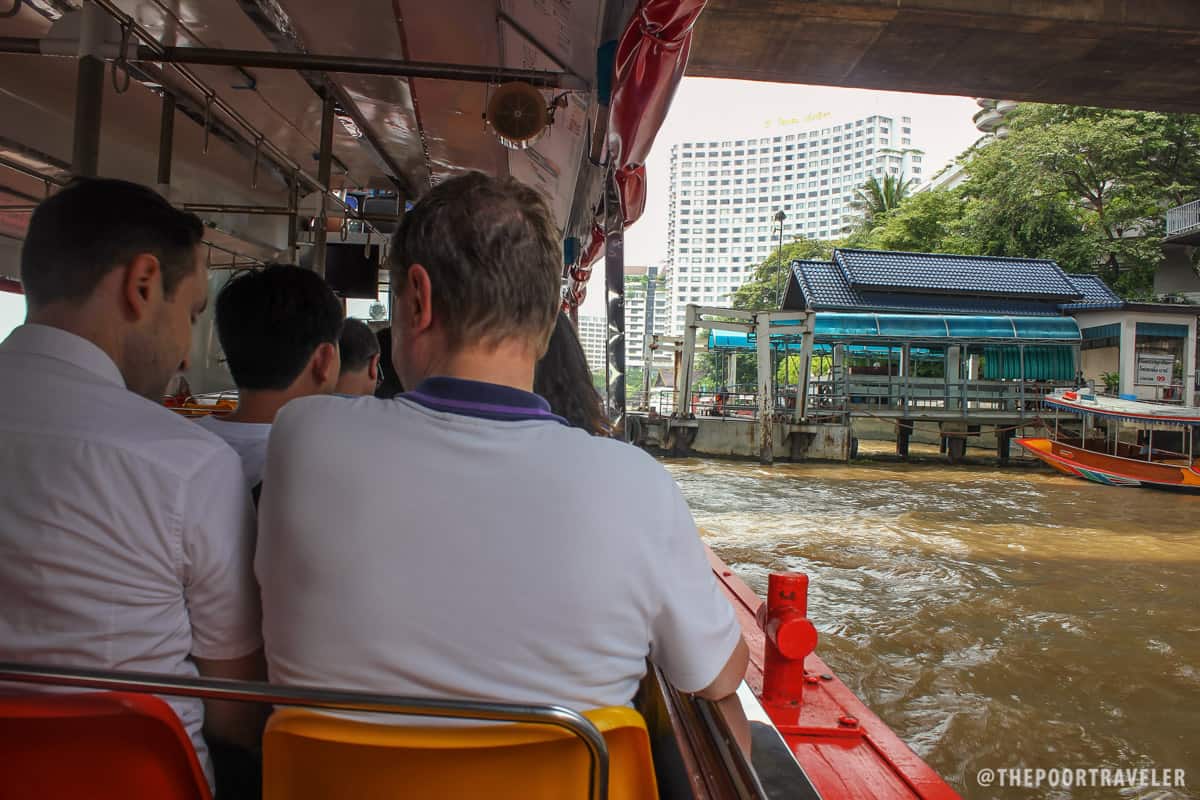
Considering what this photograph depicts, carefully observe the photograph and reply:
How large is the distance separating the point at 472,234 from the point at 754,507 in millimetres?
9549

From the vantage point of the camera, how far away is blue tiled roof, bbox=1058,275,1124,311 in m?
18.1

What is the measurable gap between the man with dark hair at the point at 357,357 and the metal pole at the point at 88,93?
1666 millimetres

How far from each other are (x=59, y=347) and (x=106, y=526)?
0.93 feet

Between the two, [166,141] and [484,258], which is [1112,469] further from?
[484,258]

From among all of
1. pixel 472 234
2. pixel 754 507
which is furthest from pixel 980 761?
pixel 754 507

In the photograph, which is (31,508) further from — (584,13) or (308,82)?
(308,82)

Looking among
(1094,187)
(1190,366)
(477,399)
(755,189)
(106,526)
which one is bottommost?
(106,526)

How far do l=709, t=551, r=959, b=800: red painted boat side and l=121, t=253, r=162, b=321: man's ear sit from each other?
5.33 feet

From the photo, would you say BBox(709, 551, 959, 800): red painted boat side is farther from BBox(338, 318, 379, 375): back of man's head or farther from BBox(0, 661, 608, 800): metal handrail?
BBox(338, 318, 379, 375): back of man's head

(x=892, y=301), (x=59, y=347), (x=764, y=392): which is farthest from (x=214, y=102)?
(x=892, y=301)

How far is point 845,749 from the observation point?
6.20 feet

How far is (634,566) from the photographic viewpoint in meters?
0.83

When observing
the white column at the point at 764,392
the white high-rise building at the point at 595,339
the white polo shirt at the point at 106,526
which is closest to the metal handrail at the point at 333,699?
the white polo shirt at the point at 106,526

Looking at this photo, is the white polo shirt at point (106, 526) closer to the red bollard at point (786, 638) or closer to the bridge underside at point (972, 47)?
the red bollard at point (786, 638)
